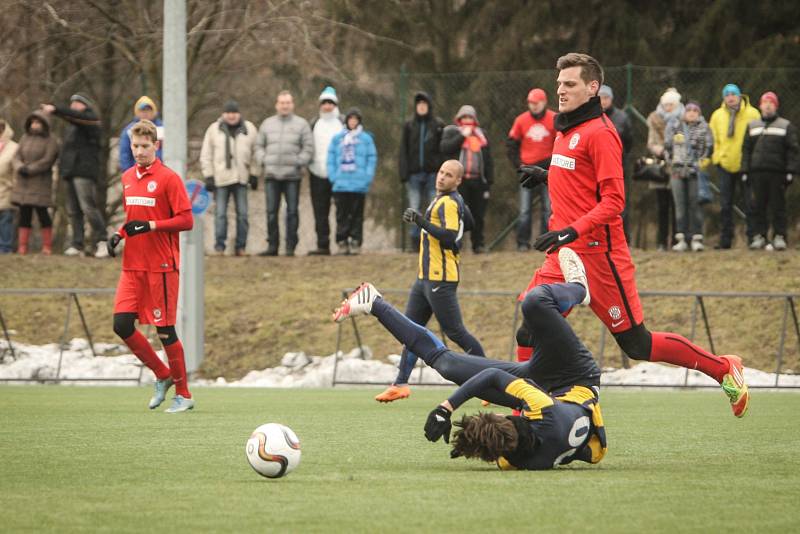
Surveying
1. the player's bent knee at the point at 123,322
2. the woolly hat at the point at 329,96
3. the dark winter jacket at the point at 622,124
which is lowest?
the player's bent knee at the point at 123,322

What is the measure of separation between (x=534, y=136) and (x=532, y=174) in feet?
32.7

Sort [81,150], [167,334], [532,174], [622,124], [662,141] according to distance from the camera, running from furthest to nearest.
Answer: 1. [81,150]
2. [662,141]
3. [622,124]
4. [167,334]
5. [532,174]

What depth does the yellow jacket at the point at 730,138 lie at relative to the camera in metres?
19.7

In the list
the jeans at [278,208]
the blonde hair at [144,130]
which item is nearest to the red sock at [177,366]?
the blonde hair at [144,130]

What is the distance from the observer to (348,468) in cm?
789

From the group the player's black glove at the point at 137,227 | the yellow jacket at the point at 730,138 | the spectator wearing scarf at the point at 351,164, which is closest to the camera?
the player's black glove at the point at 137,227

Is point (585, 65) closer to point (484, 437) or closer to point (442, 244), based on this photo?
point (484, 437)

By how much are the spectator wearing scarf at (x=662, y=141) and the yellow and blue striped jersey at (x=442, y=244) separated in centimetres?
733

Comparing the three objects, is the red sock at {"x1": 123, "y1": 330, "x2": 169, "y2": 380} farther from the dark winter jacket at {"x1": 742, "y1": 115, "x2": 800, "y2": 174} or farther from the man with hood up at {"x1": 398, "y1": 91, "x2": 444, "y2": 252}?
the dark winter jacket at {"x1": 742, "y1": 115, "x2": 800, "y2": 174}

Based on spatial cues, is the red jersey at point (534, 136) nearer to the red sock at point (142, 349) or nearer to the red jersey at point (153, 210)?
the red jersey at point (153, 210)

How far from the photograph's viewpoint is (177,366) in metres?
12.0

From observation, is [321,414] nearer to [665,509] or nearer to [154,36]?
[665,509]

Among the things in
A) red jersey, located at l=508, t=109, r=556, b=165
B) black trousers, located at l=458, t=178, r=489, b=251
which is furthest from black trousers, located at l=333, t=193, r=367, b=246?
red jersey, located at l=508, t=109, r=556, b=165

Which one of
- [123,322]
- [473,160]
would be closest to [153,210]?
[123,322]
